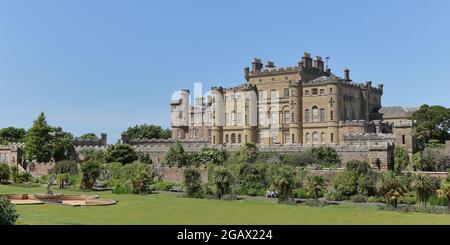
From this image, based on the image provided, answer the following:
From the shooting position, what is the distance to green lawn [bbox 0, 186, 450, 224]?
24631mm

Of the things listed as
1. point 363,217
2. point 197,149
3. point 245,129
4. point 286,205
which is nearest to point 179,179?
point 197,149

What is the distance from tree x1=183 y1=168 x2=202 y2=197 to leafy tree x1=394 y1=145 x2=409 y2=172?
1577 centimetres

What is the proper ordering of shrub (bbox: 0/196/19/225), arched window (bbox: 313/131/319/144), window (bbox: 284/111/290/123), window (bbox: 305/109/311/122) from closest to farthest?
shrub (bbox: 0/196/19/225)
arched window (bbox: 313/131/319/144)
window (bbox: 305/109/311/122)
window (bbox: 284/111/290/123)

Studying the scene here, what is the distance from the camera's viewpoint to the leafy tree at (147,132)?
83625mm

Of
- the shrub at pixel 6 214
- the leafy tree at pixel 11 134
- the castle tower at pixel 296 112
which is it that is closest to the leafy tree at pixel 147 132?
the leafy tree at pixel 11 134

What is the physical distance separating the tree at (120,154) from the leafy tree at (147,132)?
2631 centimetres

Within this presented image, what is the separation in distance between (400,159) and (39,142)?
40721 millimetres

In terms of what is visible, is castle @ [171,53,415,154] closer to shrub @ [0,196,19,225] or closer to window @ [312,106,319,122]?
window @ [312,106,319,122]

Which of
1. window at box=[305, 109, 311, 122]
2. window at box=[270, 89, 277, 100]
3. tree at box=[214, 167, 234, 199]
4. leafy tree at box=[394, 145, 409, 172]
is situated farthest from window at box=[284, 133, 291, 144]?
tree at box=[214, 167, 234, 199]

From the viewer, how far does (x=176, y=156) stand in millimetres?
53531

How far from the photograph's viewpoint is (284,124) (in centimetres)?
5859

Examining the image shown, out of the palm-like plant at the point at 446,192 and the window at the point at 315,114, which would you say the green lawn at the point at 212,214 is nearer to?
the palm-like plant at the point at 446,192

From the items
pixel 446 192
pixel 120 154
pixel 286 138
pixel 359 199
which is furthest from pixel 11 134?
pixel 446 192
